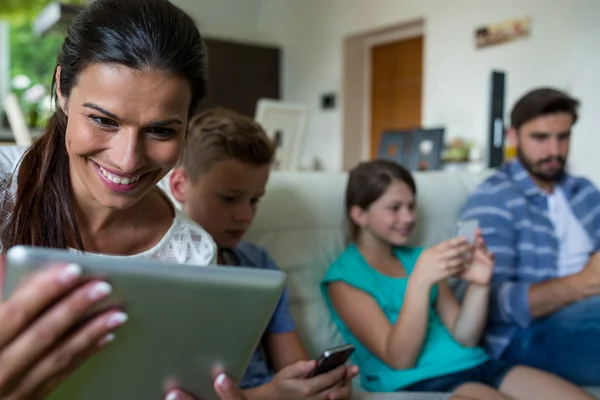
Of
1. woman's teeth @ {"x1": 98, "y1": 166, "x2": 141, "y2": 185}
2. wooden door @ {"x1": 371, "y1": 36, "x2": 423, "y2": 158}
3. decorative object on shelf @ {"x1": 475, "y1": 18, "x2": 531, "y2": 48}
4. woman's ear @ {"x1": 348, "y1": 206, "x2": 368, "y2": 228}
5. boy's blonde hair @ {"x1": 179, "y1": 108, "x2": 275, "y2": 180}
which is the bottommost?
woman's ear @ {"x1": 348, "y1": 206, "x2": 368, "y2": 228}

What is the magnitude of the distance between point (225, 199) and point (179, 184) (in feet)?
0.40

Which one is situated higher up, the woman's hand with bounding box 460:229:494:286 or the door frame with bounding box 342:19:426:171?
the door frame with bounding box 342:19:426:171

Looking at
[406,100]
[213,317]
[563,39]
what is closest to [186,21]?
[213,317]

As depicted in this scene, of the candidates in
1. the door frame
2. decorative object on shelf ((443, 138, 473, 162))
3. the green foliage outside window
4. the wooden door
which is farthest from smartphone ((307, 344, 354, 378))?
the green foliage outside window

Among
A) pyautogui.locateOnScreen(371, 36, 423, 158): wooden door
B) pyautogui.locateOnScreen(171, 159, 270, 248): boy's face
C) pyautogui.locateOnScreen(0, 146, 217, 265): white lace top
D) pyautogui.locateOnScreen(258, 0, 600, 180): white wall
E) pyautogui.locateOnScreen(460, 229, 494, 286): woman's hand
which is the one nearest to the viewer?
pyautogui.locateOnScreen(0, 146, 217, 265): white lace top

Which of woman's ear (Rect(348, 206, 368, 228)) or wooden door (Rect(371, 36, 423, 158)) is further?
wooden door (Rect(371, 36, 423, 158))

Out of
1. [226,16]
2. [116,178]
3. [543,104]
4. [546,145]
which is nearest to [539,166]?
[546,145]

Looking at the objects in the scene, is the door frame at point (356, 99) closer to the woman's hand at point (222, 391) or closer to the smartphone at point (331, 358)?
the smartphone at point (331, 358)

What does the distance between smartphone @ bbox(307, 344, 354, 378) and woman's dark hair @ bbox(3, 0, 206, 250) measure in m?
0.41

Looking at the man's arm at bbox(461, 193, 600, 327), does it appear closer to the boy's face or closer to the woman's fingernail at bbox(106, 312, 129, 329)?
the boy's face

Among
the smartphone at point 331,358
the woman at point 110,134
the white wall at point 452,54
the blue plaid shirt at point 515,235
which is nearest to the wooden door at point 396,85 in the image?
Result: the white wall at point 452,54

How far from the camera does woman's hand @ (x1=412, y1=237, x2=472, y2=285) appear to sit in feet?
Result: 3.87

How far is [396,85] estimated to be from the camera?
4496 mm

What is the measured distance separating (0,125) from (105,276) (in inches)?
194
